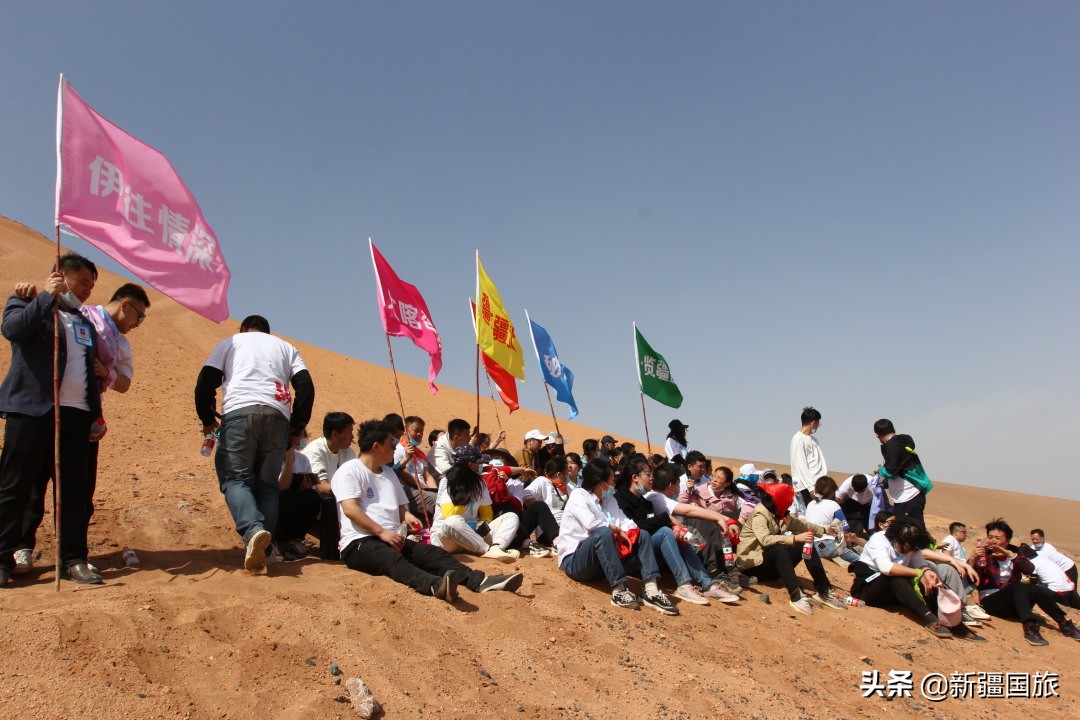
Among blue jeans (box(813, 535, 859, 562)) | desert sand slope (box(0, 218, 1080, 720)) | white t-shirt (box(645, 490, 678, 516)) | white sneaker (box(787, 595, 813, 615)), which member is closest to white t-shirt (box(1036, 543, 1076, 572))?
desert sand slope (box(0, 218, 1080, 720))

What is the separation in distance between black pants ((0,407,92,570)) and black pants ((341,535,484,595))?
1704 millimetres

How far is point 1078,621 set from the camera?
27.7 ft

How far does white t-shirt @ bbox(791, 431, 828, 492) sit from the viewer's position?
31.3 feet

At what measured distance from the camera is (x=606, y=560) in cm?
582

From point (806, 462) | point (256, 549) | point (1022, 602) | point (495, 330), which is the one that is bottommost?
point (1022, 602)

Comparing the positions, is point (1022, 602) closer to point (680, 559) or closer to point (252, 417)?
point (680, 559)

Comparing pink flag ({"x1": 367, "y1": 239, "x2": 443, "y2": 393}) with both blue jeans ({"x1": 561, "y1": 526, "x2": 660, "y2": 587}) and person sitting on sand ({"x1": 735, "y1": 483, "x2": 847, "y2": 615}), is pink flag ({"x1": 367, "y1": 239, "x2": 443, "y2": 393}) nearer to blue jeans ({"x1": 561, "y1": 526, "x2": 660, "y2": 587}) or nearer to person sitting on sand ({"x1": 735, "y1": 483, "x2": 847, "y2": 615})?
blue jeans ({"x1": 561, "y1": 526, "x2": 660, "y2": 587})

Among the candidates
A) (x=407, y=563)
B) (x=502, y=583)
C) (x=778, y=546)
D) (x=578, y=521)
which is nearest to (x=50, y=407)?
(x=407, y=563)

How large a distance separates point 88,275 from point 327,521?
2.55 m

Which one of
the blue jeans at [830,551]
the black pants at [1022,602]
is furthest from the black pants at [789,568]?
the black pants at [1022,602]

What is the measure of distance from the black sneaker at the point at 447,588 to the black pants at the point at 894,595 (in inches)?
173

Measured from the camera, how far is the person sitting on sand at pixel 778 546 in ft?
22.3

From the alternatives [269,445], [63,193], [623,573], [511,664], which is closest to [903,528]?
[623,573]

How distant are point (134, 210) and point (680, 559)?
4989 millimetres
